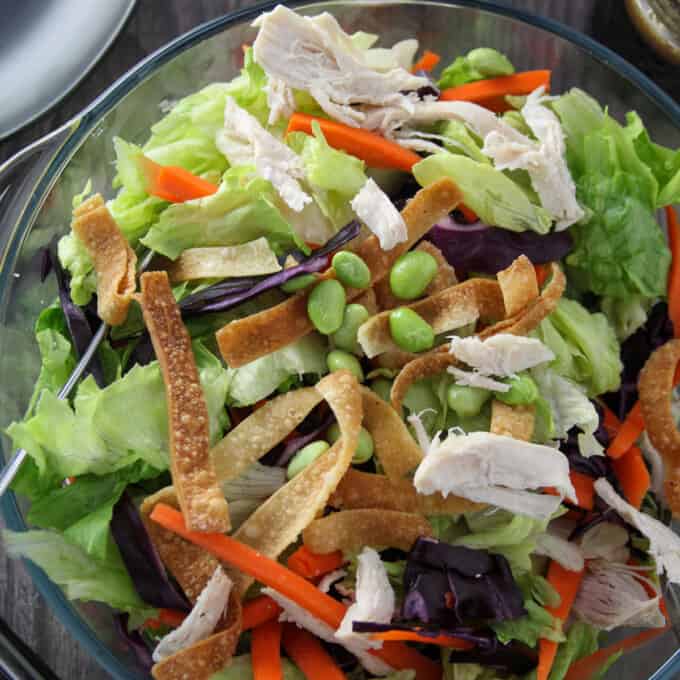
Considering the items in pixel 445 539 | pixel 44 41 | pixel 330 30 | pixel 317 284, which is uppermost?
pixel 44 41

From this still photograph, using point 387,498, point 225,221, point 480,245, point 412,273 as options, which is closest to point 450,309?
point 412,273

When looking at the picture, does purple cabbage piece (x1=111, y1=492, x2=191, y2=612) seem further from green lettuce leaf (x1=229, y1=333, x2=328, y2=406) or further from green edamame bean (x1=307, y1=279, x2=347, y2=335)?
green edamame bean (x1=307, y1=279, x2=347, y2=335)

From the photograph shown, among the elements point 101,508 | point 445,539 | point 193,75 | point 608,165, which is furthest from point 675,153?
point 101,508

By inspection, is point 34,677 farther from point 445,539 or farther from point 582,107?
point 582,107

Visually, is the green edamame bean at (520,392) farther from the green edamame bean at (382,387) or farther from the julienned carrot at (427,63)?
the julienned carrot at (427,63)

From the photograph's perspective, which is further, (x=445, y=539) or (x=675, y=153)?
(x=675, y=153)

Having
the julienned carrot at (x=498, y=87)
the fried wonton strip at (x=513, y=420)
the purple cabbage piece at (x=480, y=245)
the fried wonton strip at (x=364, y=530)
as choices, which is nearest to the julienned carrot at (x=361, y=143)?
the purple cabbage piece at (x=480, y=245)

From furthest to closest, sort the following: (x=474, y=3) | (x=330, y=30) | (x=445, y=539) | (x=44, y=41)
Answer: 1. (x=44, y=41)
2. (x=474, y=3)
3. (x=330, y=30)
4. (x=445, y=539)
